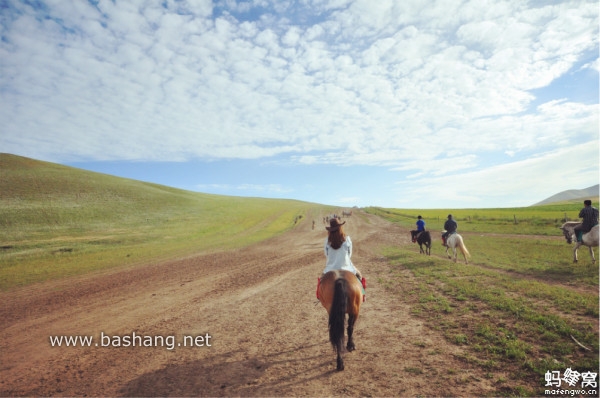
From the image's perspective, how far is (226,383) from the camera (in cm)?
614

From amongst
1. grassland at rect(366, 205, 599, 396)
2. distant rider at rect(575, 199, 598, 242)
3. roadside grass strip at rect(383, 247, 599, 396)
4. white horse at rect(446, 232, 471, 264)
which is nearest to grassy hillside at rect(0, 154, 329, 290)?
white horse at rect(446, 232, 471, 264)

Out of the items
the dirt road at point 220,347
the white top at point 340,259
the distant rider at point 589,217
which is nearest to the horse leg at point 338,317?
the dirt road at point 220,347

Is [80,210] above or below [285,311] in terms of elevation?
above

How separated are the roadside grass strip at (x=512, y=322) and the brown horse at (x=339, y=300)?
2.62m

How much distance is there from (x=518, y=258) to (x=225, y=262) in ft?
61.4

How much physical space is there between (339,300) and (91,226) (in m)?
42.2

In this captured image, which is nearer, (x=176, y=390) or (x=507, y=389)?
(x=507, y=389)

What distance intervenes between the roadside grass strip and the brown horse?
262 centimetres

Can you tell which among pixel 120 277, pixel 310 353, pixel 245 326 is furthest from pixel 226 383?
pixel 120 277

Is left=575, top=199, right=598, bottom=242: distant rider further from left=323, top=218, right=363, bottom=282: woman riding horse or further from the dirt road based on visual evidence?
left=323, top=218, right=363, bottom=282: woman riding horse

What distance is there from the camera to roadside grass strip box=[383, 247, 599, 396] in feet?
19.0

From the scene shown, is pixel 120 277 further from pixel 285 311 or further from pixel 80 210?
pixel 80 210

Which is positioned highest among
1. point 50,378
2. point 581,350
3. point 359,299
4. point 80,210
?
point 80,210

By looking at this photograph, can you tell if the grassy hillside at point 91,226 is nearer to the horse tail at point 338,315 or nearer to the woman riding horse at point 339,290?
the woman riding horse at point 339,290
